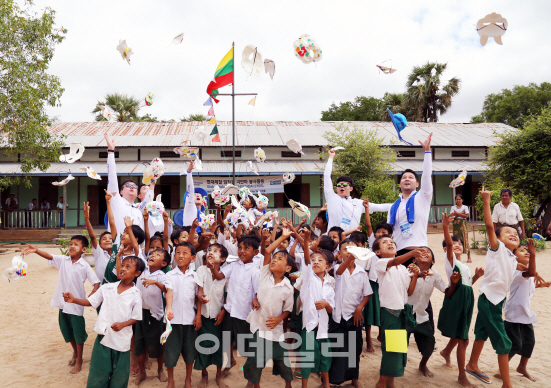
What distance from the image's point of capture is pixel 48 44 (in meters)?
9.95

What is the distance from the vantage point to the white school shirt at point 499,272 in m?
2.98

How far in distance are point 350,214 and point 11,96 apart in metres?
9.30

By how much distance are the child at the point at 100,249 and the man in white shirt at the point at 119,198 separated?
14 centimetres

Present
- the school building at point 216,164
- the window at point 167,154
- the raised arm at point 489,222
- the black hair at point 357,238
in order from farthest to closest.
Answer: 1. the window at point 167,154
2. the school building at point 216,164
3. the black hair at point 357,238
4. the raised arm at point 489,222

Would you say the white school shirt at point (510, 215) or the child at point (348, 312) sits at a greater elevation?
the white school shirt at point (510, 215)

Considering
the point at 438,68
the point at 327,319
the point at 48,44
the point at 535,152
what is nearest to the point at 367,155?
the point at 535,152

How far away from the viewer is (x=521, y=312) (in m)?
3.16

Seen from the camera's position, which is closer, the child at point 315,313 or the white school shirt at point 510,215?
the child at point 315,313

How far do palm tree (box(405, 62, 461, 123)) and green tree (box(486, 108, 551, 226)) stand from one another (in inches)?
421

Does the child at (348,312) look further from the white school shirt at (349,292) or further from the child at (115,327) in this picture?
the child at (115,327)

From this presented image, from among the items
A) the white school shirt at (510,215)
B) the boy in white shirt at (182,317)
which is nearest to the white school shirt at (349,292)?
the boy in white shirt at (182,317)

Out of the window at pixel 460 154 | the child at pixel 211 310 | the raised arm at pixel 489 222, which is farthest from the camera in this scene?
the window at pixel 460 154

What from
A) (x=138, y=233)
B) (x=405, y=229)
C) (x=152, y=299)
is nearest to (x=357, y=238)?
(x=405, y=229)

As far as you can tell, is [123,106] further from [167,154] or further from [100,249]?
[100,249]
